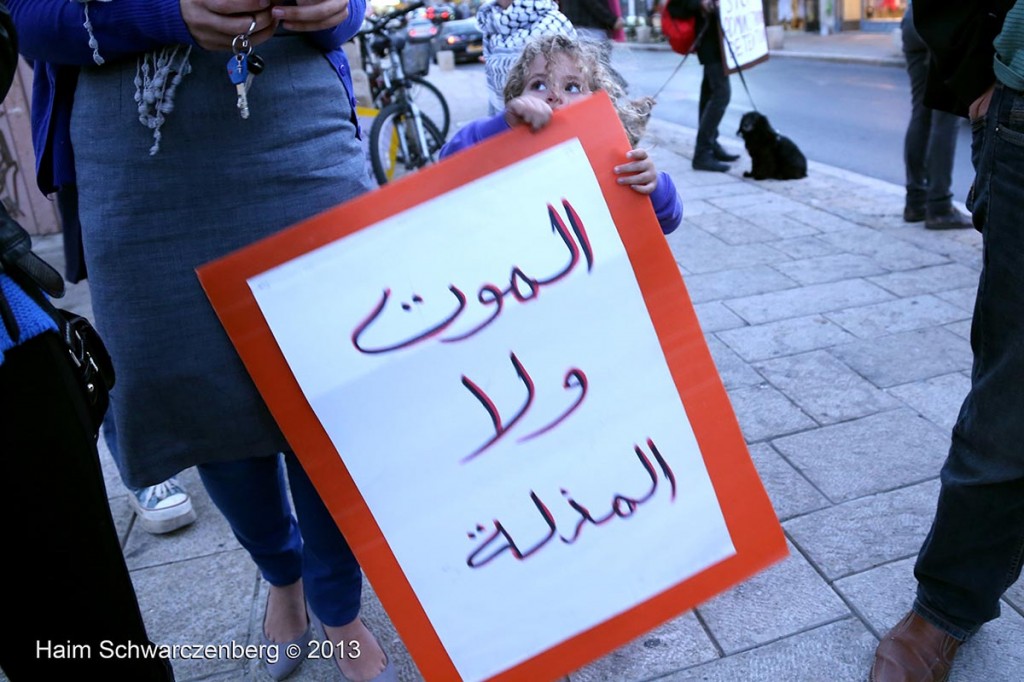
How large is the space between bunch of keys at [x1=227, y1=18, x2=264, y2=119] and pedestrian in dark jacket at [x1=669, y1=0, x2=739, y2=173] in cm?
563

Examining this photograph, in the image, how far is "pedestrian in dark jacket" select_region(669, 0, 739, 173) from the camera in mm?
6414

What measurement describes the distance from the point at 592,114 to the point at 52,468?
1058 millimetres

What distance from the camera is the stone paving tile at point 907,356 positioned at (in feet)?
10.7

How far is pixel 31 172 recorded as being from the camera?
5.87 meters

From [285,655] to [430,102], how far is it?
862cm

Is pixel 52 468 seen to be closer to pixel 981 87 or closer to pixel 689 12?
pixel 981 87

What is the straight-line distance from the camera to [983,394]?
1712mm

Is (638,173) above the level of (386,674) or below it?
above

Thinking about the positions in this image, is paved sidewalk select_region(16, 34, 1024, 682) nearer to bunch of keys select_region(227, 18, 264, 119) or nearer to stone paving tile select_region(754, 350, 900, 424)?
stone paving tile select_region(754, 350, 900, 424)

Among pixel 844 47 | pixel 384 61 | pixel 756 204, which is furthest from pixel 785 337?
pixel 844 47

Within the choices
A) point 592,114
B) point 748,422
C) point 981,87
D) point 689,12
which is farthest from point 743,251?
point 592,114

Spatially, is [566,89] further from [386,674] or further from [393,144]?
[393,144]

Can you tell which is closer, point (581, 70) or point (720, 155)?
point (581, 70)

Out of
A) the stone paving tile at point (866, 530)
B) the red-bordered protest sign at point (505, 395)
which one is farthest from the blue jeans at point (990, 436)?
the red-bordered protest sign at point (505, 395)
